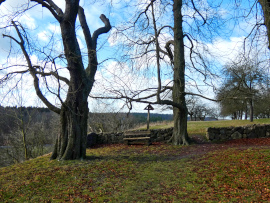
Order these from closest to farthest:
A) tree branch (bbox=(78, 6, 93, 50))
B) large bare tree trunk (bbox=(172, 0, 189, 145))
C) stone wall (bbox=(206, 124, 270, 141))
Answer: tree branch (bbox=(78, 6, 93, 50))
large bare tree trunk (bbox=(172, 0, 189, 145))
stone wall (bbox=(206, 124, 270, 141))

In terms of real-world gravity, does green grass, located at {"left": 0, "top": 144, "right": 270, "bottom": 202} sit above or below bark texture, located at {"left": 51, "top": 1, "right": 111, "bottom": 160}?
below

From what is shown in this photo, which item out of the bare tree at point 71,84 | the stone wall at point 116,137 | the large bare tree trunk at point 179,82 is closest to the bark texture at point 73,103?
the bare tree at point 71,84

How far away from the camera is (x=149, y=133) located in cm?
1230

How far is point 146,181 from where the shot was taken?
554 cm

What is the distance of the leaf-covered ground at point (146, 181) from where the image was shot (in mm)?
4520

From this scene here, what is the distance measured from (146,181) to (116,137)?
320 inches

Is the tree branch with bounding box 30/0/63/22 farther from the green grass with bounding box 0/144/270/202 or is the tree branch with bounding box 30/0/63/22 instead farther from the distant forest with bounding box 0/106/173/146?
the distant forest with bounding box 0/106/173/146

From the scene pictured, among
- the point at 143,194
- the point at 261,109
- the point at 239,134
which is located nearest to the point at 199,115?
the point at 261,109

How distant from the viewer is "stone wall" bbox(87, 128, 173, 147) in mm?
12953

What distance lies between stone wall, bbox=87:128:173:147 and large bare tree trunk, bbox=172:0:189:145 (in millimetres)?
1442

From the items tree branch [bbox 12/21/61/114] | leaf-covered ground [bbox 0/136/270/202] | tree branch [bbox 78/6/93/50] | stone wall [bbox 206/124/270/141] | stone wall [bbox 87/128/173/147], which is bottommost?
leaf-covered ground [bbox 0/136/270/202]

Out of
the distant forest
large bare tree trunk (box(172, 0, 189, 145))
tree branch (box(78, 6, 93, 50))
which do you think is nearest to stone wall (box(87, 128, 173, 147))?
large bare tree trunk (box(172, 0, 189, 145))

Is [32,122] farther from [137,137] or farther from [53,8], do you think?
[53,8]

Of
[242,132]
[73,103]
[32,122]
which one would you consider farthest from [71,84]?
[32,122]
